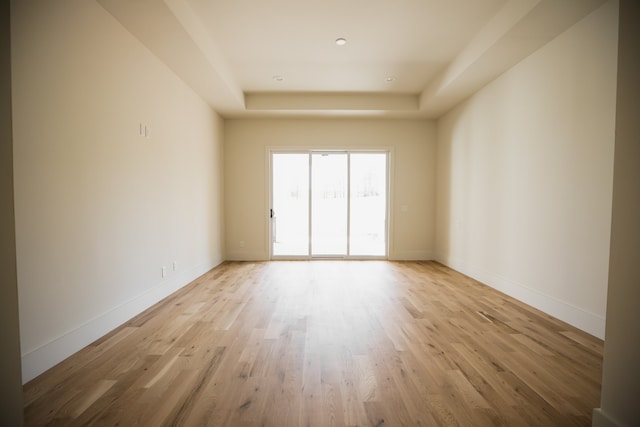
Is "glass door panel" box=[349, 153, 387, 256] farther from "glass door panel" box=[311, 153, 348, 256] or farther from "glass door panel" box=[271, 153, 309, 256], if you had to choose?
"glass door panel" box=[271, 153, 309, 256]

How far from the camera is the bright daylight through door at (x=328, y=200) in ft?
20.4

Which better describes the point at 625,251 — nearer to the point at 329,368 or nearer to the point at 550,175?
the point at 329,368

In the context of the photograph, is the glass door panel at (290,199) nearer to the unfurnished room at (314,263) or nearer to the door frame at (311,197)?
the door frame at (311,197)

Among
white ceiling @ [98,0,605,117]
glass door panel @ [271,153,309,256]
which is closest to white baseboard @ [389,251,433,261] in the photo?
glass door panel @ [271,153,309,256]

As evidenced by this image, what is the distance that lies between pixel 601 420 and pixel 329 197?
17.0 ft

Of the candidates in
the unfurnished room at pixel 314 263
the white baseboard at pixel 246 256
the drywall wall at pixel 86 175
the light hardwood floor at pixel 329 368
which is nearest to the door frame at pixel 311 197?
the white baseboard at pixel 246 256

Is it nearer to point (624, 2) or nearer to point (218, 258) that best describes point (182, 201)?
point (218, 258)

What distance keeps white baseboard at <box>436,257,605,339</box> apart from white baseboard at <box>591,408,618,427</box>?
1.49 m

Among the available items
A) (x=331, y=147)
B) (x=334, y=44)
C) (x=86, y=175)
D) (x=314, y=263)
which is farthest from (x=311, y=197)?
(x=86, y=175)

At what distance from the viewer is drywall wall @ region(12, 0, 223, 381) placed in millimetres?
1896

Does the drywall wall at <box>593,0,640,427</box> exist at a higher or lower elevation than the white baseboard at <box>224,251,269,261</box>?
higher

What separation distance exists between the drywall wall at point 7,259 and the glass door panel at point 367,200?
17.6 ft

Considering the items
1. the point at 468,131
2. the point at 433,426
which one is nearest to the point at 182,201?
the point at 433,426

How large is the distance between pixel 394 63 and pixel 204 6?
2.54m
